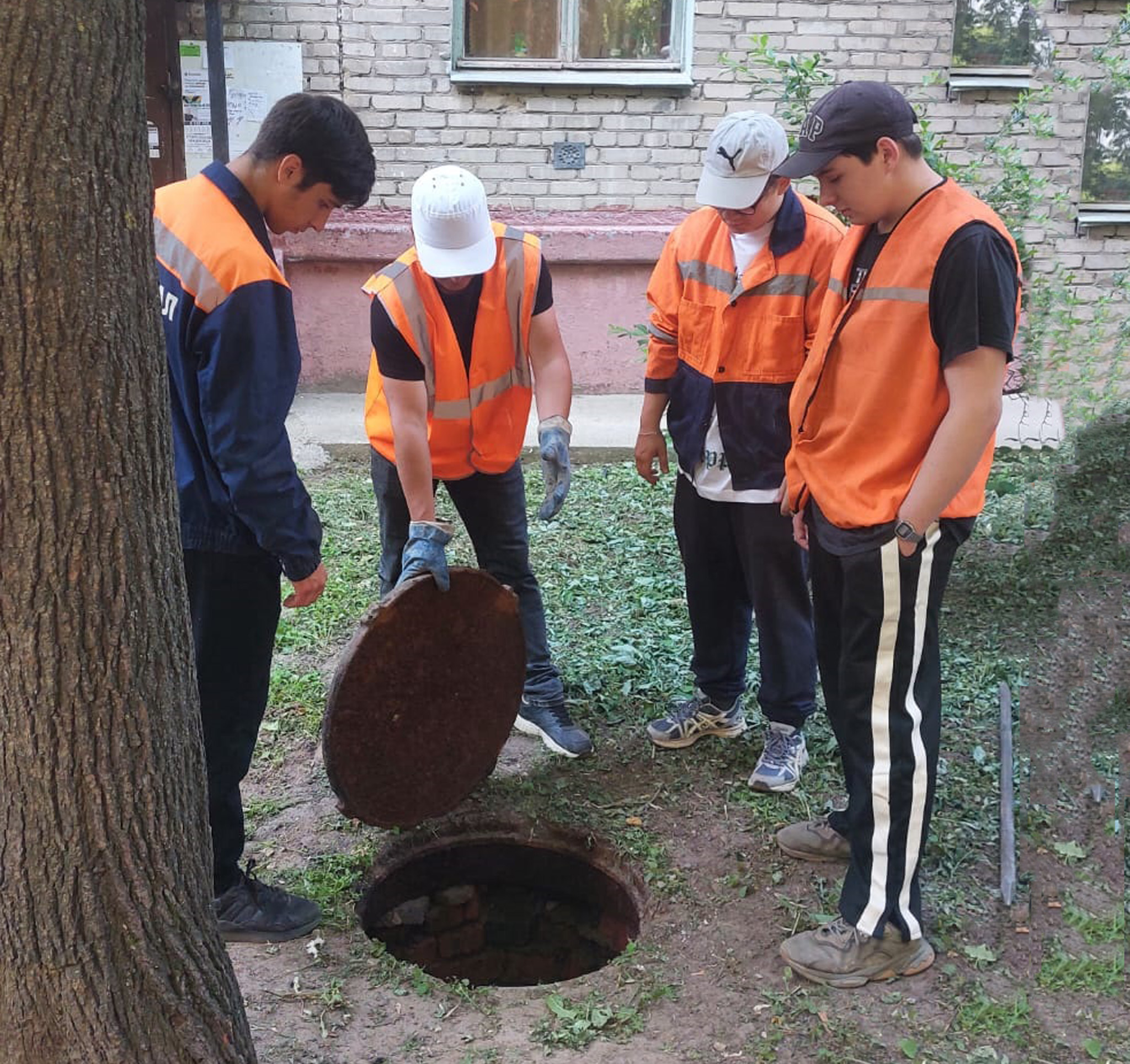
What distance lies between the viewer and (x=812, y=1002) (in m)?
2.81

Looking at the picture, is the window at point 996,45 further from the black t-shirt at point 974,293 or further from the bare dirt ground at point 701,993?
the black t-shirt at point 974,293

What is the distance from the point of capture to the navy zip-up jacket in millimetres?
2533

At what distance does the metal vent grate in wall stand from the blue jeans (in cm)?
443

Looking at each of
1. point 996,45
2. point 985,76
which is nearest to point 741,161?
point 985,76

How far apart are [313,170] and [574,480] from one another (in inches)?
169

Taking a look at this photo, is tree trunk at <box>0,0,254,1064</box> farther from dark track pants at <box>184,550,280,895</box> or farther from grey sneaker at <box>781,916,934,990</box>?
grey sneaker at <box>781,916,934,990</box>

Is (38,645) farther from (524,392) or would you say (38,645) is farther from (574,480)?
(574,480)

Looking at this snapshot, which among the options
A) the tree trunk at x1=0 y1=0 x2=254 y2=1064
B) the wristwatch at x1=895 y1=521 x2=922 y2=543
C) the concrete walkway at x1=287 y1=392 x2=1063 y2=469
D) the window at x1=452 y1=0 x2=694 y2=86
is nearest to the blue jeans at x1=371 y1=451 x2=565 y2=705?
the wristwatch at x1=895 y1=521 x2=922 y2=543

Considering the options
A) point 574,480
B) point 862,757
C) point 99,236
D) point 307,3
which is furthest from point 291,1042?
point 307,3

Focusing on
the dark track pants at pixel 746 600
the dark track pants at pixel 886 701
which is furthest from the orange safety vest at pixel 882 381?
the dark track pants at pixel 746 600

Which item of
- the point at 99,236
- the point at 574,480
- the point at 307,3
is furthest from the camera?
the point at 307,3

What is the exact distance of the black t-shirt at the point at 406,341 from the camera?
3.37 meters

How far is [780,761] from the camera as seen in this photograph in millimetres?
3695

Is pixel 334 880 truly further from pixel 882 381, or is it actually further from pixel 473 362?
pixel 882 381
